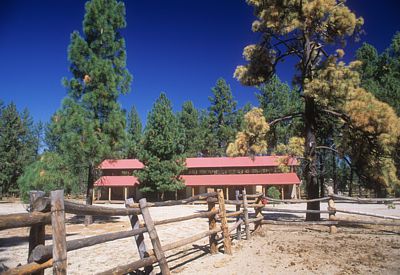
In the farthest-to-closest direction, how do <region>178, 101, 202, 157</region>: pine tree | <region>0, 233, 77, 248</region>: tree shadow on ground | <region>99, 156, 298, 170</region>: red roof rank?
1. <region>178, 101, 202, 157</region>: pine tree
2. <region>99, 156, 298, 170</region>: red roof
3. <region>0, 233, 77, 248</region>: tree shadow on ground

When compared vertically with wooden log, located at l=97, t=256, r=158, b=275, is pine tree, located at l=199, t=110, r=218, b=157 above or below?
above

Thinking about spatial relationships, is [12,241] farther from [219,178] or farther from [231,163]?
[231,163]

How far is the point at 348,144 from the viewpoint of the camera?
47.0 ft

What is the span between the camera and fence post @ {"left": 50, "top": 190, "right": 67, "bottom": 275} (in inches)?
137

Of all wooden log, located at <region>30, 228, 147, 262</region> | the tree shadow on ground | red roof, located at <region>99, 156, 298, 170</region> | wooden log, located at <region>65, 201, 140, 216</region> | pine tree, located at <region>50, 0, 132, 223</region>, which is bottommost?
the tree shadow on ground

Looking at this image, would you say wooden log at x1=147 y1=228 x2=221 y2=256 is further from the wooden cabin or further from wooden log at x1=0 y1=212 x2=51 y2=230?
the wooden cabin

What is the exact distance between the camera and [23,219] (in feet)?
10.7

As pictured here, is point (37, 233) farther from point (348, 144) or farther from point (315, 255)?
point (348, 144)

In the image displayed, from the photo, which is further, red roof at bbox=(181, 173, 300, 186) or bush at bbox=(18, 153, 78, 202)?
red roof at bbox=(181, 173, 300, 186)

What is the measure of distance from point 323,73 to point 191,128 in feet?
139

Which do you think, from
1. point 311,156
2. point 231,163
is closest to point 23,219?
point 311,156

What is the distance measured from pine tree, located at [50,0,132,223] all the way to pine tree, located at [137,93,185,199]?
50.9ft

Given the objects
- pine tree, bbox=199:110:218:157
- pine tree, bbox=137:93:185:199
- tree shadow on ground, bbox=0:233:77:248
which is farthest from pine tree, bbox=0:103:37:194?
tree shadow on ground, bbox=0:233:77:248

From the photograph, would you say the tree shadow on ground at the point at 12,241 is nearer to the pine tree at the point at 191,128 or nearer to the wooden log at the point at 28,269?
the wooden log at the point at 28,269
